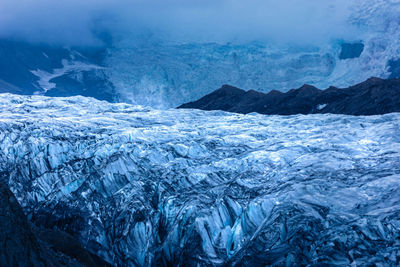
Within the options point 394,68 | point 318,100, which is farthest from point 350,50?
point 318,100

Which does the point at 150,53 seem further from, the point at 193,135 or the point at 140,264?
the point at 140,264

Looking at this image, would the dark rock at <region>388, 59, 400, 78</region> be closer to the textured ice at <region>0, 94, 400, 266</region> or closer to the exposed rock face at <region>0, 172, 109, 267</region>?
the textured ice at <region>0, 94, 400, 266</region>

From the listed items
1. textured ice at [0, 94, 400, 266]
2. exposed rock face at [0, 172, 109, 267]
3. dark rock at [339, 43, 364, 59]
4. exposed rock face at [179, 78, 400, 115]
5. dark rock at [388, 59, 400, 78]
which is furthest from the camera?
dark rock at [339, 43, 364, 59]

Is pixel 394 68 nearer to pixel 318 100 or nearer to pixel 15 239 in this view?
pixel 318 100

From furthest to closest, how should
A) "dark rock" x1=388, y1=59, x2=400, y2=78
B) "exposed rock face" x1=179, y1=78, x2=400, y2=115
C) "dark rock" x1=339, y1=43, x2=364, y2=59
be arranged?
"dark rock" x1=339, y1=43, x2=364, y2=59
"dark rock" x1=388, y1=59, x2=400, y2=78
"exposed rock face" x1=179, y1=78, x2=400, y2=115

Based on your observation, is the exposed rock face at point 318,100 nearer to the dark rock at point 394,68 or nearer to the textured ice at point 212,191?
the textured ice at point 212,191

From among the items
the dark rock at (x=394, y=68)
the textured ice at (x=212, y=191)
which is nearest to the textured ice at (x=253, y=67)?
the dark rock at (x=394, y=68)

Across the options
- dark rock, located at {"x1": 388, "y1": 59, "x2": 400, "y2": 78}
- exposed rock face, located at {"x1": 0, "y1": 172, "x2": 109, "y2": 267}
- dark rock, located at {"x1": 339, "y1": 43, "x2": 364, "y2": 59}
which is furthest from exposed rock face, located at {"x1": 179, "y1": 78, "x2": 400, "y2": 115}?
exposed rock face, located at {"x1": 0, "y1": 172, "x2": 109, "y2": 267}
